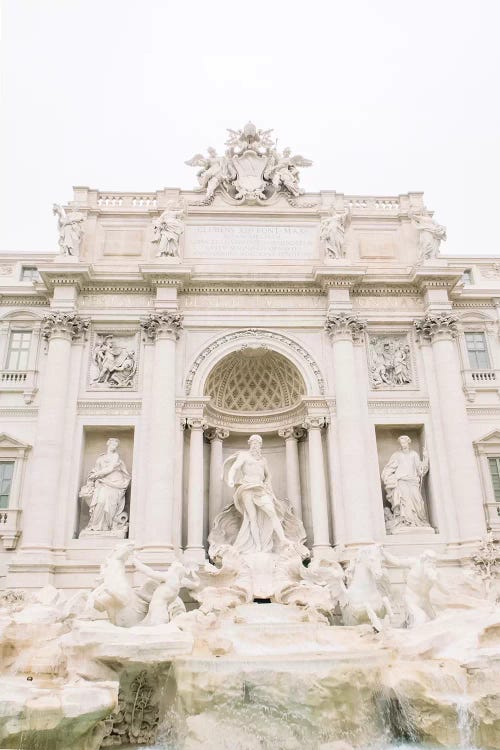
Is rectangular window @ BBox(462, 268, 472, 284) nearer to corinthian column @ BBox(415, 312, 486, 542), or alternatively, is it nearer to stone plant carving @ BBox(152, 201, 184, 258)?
corinthian column @ BBox(415, 312, 486, 542)

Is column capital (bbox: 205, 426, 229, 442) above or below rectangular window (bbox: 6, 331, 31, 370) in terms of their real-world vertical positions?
below

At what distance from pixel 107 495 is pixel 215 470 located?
3.38 m

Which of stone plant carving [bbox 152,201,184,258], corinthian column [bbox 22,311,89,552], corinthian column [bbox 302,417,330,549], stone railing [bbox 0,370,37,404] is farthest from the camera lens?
stone plant carving [bbox 152,201,184,258]

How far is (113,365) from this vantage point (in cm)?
1794

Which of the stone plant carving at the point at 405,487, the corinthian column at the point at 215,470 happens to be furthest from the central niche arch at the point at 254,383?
the stone plant carving at the point at 405,487

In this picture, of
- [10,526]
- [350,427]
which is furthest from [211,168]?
[10,526]

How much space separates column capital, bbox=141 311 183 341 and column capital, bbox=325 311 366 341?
4719 mm

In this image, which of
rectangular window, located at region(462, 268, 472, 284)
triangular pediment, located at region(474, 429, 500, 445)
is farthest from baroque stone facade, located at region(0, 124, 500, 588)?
rectangular window, located at region(462, 268, 472, 284)

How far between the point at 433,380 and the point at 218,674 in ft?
38.7

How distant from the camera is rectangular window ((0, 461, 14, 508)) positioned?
16.9 meters

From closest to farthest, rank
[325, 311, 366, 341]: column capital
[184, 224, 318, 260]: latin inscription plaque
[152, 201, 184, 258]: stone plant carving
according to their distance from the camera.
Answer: [325, 311, 366, 341]: column capital < [152, 201, 184, 258]: stone plant carving < [184, 224, 318, 260]: latin inscription plaque

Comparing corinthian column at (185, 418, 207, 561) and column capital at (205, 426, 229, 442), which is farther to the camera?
column capital at (205, 426, 229, 442)

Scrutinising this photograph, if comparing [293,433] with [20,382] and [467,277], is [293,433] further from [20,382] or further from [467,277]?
[467,277]

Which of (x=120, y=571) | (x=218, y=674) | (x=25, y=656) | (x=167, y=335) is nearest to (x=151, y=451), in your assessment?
(x=167, y=335)
